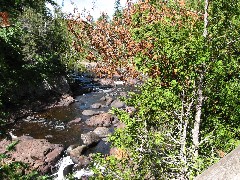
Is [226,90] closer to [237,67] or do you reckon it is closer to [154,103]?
[237,67]

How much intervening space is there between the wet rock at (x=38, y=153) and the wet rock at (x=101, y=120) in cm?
648

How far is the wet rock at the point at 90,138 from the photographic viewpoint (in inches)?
990

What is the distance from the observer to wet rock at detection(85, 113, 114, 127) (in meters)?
29.8

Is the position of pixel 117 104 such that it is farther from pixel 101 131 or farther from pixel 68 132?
pixel 68 132

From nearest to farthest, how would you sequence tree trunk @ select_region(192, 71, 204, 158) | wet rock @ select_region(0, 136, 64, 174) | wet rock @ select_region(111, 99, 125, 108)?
tree trunk @ select_region(192, 71, 204, 158) → wet rock @ select_region(0, 136, 64, 174) → wet rock @ select_region(111, 99, 125, 108)

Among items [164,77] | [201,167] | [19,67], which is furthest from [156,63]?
[19,67]

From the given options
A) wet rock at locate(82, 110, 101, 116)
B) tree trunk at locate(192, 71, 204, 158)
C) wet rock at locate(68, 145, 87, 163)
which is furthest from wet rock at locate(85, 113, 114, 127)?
tree trunk at locate(192, 71, 204, 158)

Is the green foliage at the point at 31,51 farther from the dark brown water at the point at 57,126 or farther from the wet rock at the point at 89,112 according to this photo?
the wet rock at the point at 89,112

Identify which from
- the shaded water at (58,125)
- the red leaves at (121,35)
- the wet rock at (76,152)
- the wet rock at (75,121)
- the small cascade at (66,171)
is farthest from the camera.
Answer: the wet rock at (75,121)

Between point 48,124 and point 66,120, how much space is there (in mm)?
2114

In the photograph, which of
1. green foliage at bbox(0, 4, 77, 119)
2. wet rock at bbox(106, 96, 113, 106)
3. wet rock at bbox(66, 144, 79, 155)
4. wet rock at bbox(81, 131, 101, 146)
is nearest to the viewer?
green foliage at bbox(0, 4, 77, 119)

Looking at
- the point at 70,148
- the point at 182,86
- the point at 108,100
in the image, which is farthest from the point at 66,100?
the point at 182,86

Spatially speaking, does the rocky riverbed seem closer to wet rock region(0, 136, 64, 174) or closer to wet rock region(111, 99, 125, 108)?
wet rock region(0, 136, 64, 174)

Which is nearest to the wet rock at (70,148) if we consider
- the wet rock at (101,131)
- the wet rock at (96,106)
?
the wet rock at (101,131)
